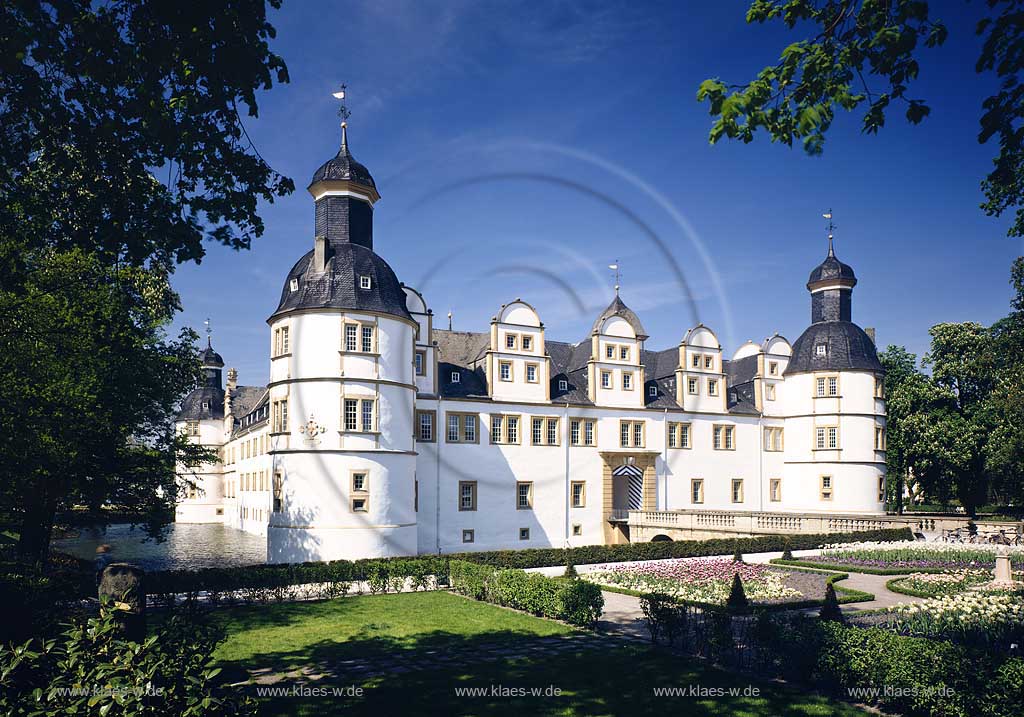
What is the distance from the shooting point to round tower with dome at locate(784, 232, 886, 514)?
51219mm

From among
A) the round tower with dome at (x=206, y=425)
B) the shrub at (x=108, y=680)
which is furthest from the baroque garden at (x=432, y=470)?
the round tower with dome at (x=206, y=425)

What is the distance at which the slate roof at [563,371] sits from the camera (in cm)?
4341

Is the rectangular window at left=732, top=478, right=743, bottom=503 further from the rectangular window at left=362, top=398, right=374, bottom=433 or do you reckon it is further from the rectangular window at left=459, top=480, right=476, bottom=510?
the rectangular window at left=362, top=398, right=374, bottom=433

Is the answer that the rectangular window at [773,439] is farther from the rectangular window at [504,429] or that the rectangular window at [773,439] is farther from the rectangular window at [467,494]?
the rectangular window at [467,494]

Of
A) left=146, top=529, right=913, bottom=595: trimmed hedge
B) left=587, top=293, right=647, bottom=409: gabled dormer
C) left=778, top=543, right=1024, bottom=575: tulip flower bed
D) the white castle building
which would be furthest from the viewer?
left=587, top=293, right=647, bottom=409: gabled dormer

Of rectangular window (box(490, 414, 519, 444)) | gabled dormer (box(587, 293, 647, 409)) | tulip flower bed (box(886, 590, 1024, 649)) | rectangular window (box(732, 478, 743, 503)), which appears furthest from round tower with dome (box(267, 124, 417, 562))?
rectangular window (box(732, 478, 743, 503))

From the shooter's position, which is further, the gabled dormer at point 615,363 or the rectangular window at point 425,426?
the gabled dormer at point 615,363

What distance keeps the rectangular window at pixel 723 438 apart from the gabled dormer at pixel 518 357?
533 inches

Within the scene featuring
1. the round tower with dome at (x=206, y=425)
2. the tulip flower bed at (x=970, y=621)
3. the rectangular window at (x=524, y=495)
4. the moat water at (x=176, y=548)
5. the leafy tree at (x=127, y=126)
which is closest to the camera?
the leafy tree at (x=127, y=126)

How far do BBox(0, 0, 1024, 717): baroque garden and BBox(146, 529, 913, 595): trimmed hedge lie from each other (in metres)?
0.14

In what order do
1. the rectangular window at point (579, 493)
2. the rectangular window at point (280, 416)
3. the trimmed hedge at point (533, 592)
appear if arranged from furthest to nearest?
the rectangular window at point (579, 493) < the rectangular window at point (280, 416) < the trimmed hedge at point (533, 592)

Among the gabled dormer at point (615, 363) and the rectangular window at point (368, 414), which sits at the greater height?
the gabled dormer at point (615, 363)

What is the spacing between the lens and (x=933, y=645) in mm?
12844

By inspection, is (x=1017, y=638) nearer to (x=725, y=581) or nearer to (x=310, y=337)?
(x=725, y=581)
